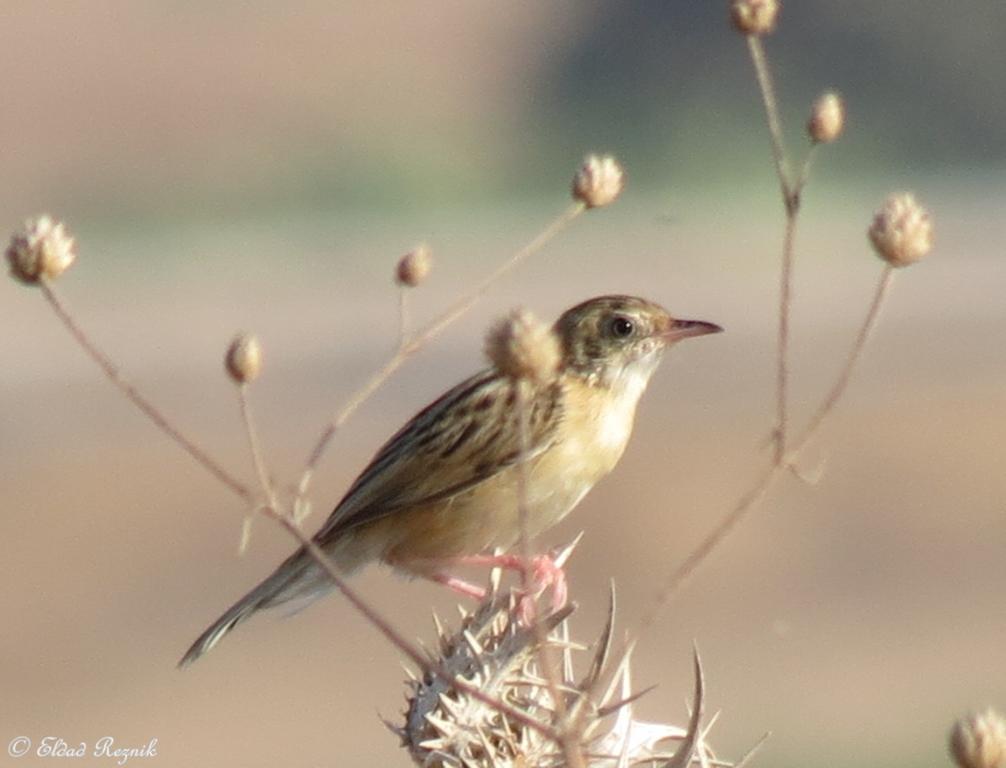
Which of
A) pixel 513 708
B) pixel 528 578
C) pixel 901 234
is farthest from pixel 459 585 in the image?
pixel 528 578

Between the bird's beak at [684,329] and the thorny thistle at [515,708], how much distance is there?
224cm

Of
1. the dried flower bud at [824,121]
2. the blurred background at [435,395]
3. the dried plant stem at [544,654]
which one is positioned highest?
the blurred background at [435,395]

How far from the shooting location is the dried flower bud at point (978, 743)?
138 inches

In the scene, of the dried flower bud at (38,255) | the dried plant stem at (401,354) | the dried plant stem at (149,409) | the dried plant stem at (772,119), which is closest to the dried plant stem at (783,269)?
the dried plant stem at (772,119)

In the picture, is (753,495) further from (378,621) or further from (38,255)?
(38,255)

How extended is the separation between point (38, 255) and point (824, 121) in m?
1.60

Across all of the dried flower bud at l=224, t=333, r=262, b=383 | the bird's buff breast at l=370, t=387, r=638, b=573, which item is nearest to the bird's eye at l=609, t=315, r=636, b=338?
the bird's buff breast at l=370, t=387, r=638, b=573

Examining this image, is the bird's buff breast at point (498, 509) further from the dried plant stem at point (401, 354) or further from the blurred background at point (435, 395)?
the blurred background at point (435, 395)

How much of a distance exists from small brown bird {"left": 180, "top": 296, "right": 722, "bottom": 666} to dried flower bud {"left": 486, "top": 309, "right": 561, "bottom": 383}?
2977 millimetres

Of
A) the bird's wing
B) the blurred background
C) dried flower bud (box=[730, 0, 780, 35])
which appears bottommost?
dried flower bud (box=[730, 0, 780, 35])

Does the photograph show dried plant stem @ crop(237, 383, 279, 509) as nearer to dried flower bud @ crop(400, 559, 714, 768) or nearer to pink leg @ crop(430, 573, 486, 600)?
dried flower bud @ crop(400, 559, 714, 768)

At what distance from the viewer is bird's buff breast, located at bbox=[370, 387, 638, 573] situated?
7.08m

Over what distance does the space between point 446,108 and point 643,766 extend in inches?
1536

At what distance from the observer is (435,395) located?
71.4 ft
